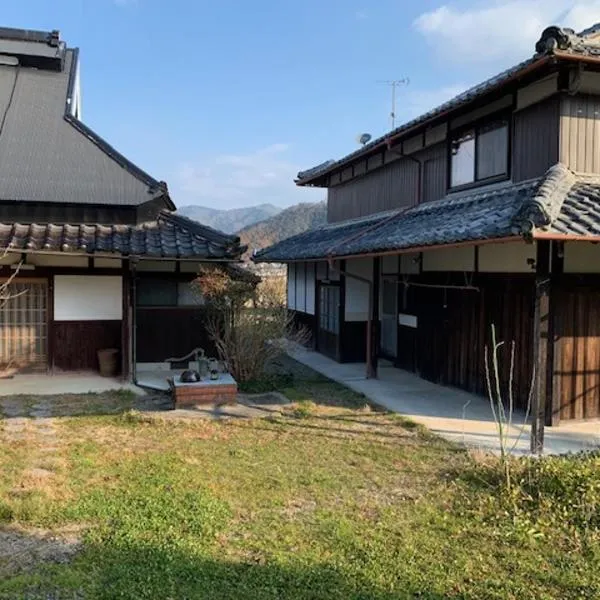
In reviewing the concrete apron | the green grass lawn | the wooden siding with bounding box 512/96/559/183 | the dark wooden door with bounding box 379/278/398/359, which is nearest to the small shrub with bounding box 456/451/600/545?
the green grass lawn

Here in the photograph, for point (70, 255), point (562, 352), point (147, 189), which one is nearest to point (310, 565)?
point (562, 352)

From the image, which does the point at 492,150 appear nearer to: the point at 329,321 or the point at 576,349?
the point at 576,349

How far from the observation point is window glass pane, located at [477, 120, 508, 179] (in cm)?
879

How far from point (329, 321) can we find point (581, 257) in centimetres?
732

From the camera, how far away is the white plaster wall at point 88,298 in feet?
35.5

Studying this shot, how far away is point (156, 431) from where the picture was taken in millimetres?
7152

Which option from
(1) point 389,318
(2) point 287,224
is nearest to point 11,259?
(1) point 389,318

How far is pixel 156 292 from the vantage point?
1127 centimetres

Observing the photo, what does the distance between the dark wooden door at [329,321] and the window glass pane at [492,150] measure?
16.2ft

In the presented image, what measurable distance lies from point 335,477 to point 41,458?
10.4 ft

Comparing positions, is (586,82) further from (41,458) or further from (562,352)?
(41,458)

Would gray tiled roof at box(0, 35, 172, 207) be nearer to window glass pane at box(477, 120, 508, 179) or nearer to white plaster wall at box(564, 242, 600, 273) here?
window glass pane at box(477, 120, 508, 179)

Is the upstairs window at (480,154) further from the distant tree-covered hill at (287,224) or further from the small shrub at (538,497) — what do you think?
the distant tree-covered hill at (287,224)

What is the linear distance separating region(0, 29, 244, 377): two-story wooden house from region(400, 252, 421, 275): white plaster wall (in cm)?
340
